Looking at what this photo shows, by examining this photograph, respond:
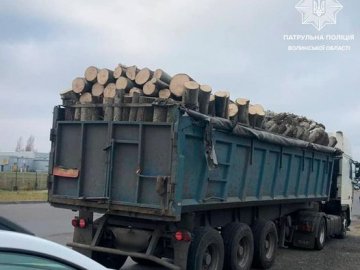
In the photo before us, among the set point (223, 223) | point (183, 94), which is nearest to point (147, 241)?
point (223, 223)

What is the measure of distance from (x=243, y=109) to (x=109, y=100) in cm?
234

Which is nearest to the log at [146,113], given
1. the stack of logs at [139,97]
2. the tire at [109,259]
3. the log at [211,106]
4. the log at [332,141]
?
the stack of logs at [139,97]

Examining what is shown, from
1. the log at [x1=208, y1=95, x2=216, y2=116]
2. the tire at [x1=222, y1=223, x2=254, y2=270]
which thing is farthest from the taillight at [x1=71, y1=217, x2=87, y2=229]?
the log at [x1=208, y1=95, x2=216, y2=116]

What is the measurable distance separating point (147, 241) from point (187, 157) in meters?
1.34

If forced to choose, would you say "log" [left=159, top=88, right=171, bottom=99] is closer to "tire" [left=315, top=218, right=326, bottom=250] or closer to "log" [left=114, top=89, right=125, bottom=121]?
"log" [left=114, top=89, right=125, bottom=121]

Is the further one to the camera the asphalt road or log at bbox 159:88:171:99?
the asphalt road

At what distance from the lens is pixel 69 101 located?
782 centimetres

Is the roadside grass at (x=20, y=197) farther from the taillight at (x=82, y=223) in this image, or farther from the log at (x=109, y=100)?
the log at (x=109, y=100)

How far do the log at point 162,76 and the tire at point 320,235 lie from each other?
6.26 metres

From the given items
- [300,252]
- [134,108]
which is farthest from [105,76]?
[300,252]

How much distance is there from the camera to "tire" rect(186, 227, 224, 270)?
22.5 ft

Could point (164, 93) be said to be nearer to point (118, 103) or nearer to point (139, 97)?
point (139, 97)

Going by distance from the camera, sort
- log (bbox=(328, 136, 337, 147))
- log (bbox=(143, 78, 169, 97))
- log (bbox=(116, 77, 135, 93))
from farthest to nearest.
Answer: log (bbox=(328, 136, 337, 147)), log (bbox=(116, 77, 135, 93)), log (bbox=(143, 78, 169, 97))

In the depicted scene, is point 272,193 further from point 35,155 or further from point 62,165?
point 35,155
